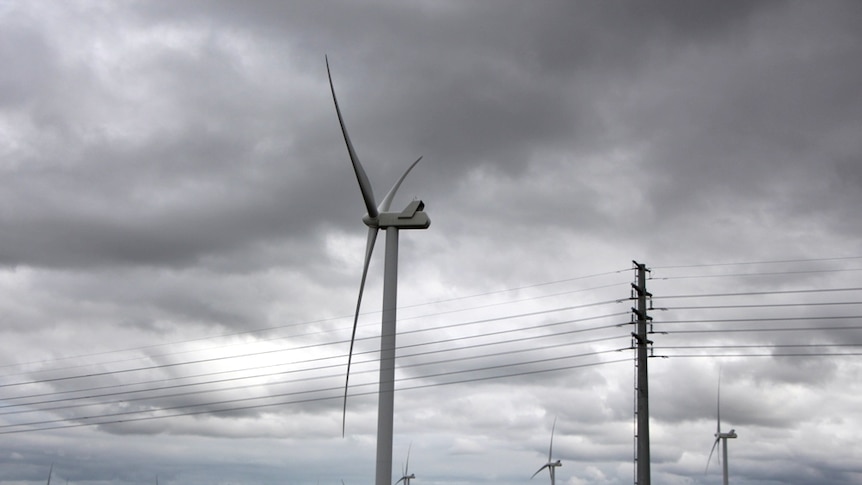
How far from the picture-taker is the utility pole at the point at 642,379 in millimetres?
51344

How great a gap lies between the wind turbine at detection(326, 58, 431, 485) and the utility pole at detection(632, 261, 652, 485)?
17.1 metres

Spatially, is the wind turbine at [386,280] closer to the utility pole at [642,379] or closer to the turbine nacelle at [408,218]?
the turbine nacelle at [408,218]

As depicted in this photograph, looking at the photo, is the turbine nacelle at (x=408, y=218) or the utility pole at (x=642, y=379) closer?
the utility pole at (x=642, y=379)

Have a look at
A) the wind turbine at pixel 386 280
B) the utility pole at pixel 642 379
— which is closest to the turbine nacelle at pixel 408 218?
the wind turbine at pixel 386 280

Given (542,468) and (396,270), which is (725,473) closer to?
(542,468)

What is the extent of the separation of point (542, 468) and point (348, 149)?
111 metres

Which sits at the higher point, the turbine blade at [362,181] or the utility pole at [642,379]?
the turbine blade at [362,181]

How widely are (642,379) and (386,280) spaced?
68.5ft

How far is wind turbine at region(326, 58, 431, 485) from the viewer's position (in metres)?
61.6

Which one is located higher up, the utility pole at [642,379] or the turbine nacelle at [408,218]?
the turbine nacelle at [408,218]

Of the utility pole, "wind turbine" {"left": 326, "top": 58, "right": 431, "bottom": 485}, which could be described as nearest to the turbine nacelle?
"wind turbine" {"left": 326, "top": 58, "right": 431, "bottom": 485}

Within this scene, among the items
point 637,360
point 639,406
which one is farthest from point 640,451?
point 637,360

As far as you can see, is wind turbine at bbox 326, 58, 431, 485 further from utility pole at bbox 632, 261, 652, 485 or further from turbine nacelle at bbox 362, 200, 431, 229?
utility pole at bbox 632, 261, 652, 485

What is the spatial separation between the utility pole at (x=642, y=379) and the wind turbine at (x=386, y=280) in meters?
17.1
